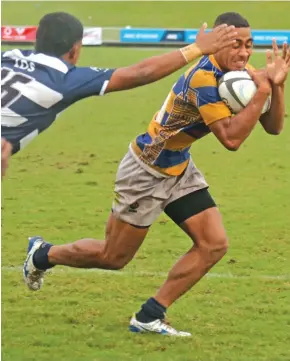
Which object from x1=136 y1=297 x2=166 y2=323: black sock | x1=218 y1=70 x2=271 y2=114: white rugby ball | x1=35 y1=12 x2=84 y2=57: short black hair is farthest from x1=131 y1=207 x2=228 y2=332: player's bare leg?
x1=35 y1=12 x2=84 y2=57: short black hair

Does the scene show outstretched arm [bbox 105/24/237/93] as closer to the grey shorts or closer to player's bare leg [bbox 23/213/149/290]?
the grey shorts

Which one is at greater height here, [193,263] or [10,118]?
[10,118]

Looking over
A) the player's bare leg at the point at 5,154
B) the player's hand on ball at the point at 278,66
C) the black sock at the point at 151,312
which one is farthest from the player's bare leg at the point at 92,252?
the player's bare leg at the point at 5,154

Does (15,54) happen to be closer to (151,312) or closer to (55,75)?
(55,75)

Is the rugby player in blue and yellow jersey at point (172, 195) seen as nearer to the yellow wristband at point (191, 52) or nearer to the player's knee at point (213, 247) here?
the player's knee at point (213, 247)

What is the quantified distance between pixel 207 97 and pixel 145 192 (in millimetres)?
952

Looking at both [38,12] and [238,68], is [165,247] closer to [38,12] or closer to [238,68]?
[238,68]

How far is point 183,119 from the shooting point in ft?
23.3

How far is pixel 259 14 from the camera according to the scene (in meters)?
46.5

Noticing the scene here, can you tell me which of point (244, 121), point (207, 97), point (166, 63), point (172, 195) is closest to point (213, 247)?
point (172, 195)

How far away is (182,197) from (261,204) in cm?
482

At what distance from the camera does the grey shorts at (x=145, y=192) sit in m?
7.27

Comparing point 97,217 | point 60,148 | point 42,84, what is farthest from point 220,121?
point 60,148

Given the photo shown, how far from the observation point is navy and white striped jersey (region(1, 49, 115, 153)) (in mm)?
5961
